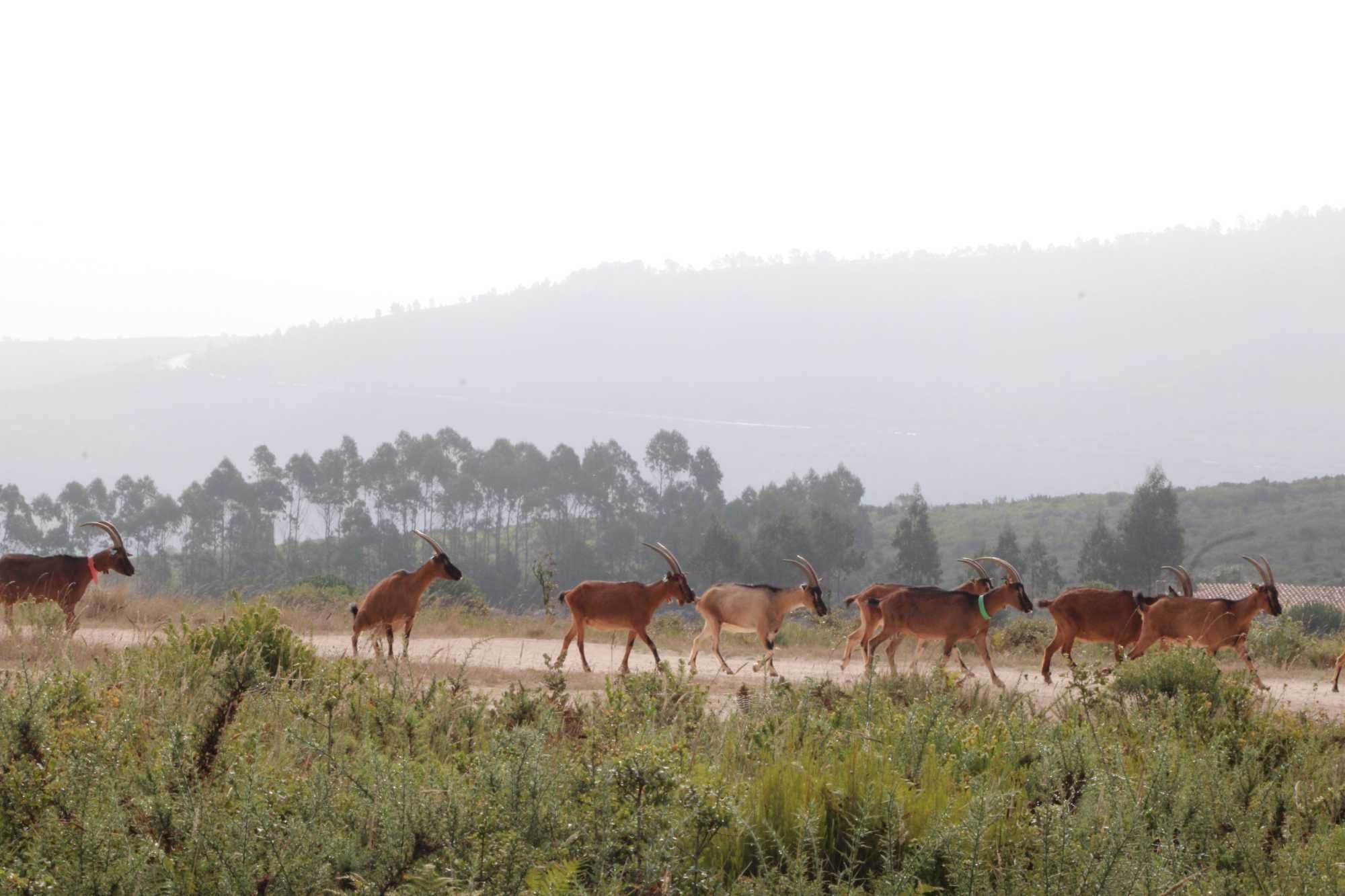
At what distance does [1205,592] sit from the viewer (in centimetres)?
5403

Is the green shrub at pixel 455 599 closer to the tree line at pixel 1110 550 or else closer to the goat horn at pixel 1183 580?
the goat horn at pixel 1183 580

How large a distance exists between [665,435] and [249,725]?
400ft

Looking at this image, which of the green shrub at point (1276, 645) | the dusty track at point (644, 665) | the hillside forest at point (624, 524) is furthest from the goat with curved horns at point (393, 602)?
the hillside forest at point (624, 524)

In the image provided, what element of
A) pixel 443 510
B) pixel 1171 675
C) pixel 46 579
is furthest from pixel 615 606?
pixel 443 510

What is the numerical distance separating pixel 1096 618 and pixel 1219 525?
3363 inches

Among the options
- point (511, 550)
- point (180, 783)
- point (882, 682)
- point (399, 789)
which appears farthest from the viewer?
point (511, 550)

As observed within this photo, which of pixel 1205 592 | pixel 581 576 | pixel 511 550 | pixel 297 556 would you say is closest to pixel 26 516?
pixel 297 556

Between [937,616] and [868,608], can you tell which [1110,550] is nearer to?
[868,608]

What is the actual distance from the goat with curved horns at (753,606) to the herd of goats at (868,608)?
1 centimetres

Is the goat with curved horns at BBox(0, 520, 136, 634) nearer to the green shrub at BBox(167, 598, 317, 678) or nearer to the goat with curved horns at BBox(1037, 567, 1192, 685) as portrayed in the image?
the green shrub at BBox(167, 598, 317, 678)

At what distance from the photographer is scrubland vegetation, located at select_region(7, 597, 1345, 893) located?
171 inches

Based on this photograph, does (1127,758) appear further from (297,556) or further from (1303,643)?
(297,556)

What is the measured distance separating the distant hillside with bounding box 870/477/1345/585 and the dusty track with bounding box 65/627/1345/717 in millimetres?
57330

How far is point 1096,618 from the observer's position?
16109 mm
